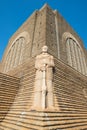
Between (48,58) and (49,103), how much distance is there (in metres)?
3.80

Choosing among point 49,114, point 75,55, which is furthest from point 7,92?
point 75,55

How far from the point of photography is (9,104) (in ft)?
30.7

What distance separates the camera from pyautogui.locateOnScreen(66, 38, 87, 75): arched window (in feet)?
52.1

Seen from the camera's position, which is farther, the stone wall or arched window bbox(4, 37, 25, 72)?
arched window bbox(4, 37, 25, 72)

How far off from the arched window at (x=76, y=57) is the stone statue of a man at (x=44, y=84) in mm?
6843

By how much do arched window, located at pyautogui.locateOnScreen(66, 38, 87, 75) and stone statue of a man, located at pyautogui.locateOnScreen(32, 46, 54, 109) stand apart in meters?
6.84

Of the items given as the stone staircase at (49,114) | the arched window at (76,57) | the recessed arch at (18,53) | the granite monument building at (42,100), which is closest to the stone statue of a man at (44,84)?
the granite monument building at (42,100)

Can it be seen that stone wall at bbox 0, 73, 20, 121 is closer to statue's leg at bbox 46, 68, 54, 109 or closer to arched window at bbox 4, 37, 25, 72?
statue's leg at bbox 46, 68, 54, 109

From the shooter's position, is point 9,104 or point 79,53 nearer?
point 9,104

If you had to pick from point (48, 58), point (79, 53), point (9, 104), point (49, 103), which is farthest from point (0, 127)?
point (79, 53)

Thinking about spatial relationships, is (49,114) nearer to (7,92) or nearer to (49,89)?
(49,89)

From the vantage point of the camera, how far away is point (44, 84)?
25.6 feet

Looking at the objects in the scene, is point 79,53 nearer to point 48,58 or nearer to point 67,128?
point 48,58

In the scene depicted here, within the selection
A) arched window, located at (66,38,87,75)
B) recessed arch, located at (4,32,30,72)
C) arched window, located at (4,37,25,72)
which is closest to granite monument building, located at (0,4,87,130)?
recessed arch, located at (4,32,30,72)
